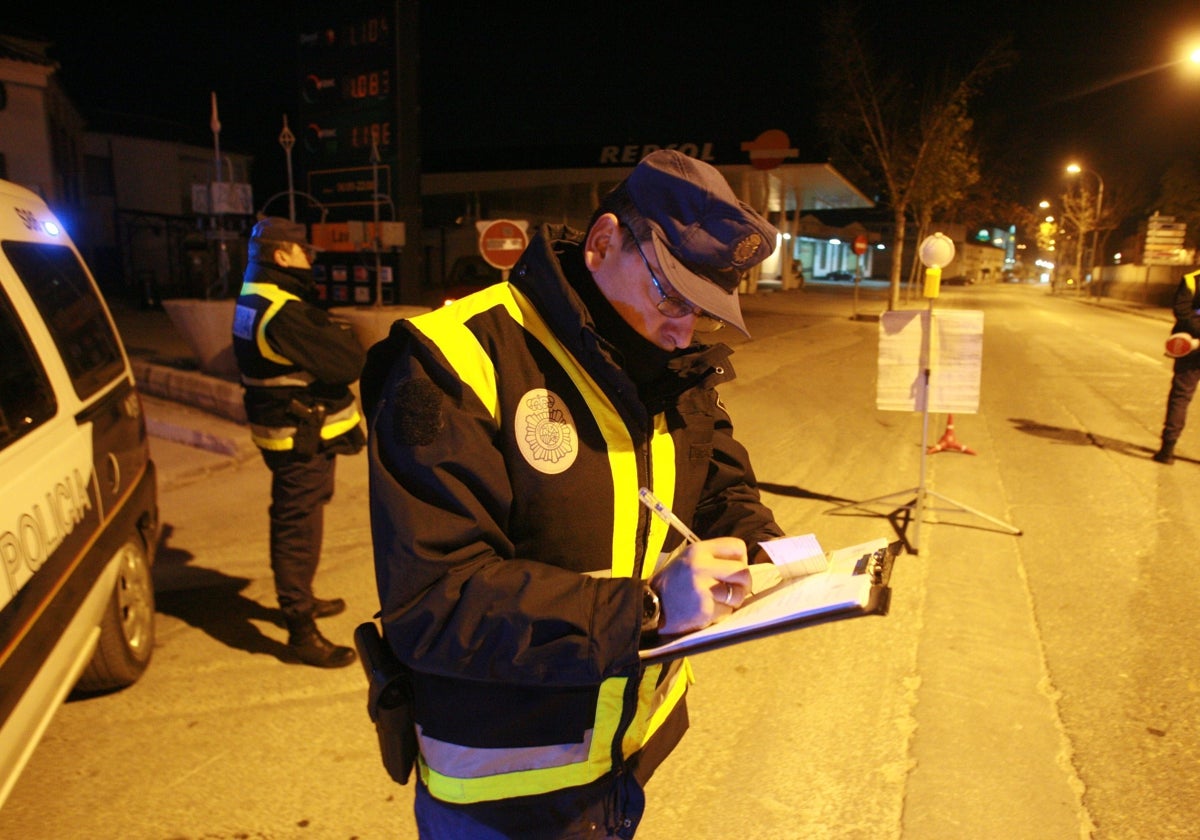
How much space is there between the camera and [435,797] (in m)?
1.51

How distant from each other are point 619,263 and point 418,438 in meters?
0.50

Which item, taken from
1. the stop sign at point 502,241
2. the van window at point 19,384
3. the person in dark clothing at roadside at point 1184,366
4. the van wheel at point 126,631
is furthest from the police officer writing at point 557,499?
the person in dark clothing at roadside at point 1184,366

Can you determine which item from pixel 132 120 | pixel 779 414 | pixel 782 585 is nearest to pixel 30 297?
pixel 782 585

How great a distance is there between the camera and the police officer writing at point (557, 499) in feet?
4.10

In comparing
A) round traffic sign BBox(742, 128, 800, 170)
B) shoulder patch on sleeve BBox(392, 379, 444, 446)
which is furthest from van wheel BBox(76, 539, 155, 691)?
round traffic sign BBox(742, 128, 800, 170)

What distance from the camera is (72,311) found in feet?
11.6

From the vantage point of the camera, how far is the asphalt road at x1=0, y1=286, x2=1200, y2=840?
282 centimetres

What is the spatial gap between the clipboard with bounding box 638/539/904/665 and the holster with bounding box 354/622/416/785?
49 centimetres

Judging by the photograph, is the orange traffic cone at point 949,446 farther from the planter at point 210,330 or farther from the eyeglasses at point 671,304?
the planter at point 210,330

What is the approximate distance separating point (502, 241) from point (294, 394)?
193 inches

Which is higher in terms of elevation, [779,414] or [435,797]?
[435,797]

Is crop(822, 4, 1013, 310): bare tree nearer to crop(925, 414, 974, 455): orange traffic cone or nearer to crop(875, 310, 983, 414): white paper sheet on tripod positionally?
crop(925, 414, 974, 455): orange traffic cone

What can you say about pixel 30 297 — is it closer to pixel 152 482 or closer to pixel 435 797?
pixel 152 482

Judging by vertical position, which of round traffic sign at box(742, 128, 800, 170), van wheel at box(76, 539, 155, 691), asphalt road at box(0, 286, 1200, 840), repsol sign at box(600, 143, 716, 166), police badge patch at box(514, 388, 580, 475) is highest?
repsol sign at box(600, 143, 716, 166)
